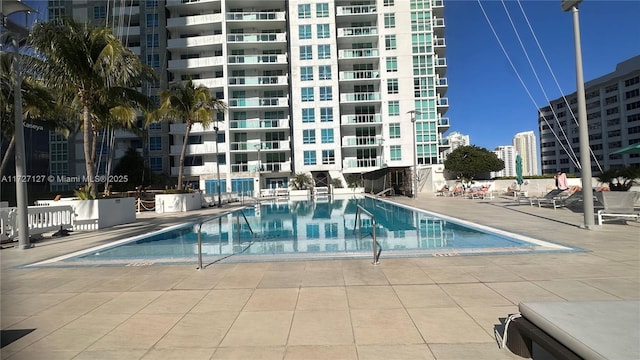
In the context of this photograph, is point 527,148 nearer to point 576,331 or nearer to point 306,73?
point 306,73

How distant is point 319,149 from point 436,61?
2272 cm

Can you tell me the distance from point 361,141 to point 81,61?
38.3 meters

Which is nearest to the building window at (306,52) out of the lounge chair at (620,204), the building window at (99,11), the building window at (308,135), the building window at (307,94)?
the building window at (307,94)

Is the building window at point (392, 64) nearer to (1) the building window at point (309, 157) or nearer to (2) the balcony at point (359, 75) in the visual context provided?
(2) the balcony at point (359, 75)

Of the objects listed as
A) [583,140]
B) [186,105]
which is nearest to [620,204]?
[583,140]

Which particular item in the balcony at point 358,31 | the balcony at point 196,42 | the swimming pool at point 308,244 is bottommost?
the swimming pool at point 308,244

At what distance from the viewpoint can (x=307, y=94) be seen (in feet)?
155

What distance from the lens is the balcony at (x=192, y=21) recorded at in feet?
157

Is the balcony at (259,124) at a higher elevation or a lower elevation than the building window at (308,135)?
higher

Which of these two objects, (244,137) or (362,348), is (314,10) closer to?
(244,137)

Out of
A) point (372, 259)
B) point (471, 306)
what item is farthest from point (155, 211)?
point (471, 306)

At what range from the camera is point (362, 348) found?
329 cm

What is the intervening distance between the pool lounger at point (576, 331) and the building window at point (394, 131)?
46.1 metres

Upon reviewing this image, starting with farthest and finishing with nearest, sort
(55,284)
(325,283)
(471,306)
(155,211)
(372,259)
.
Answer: (155,211) → (372,259) → (55,284) → (325,283) → (471,306)
